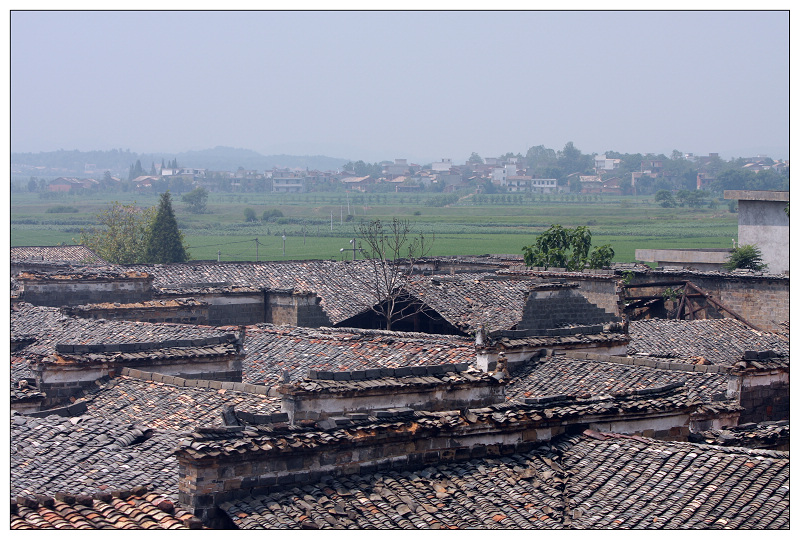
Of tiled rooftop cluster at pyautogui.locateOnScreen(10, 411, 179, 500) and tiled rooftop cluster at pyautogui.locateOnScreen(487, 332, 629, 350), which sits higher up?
tiled rooftop cluster at pyautogui.locateOnScreen(487, 332, 629, 350)

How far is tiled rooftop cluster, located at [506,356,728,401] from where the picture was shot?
14758 mm

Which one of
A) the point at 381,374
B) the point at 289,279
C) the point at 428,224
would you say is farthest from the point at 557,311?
the point at 428,224

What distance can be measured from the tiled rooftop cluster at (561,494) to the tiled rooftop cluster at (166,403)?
2.86 meters

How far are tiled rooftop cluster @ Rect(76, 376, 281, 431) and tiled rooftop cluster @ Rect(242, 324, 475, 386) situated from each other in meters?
1.87

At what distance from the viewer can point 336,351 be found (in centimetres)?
1764

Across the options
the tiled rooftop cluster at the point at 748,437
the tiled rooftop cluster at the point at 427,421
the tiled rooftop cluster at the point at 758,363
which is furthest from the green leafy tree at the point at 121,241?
the tiled rooftop cluster at the point at 427,421

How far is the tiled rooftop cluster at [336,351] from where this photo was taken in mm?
A: 16453

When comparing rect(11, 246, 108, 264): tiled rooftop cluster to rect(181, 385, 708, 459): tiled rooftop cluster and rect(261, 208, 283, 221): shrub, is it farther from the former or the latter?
rect(261, 208, 283, 221): shrub

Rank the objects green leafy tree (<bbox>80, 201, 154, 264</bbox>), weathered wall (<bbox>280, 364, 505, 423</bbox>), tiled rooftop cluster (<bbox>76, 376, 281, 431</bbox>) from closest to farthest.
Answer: weathered wall (<bbox>280, 364, 505, 423</bbox>)
tiled rooftop cluster (<bbox>76, 376, 281, 431</bbox>)
green leafy tree (<bbox>80, 201, 154, 264</bbox>)

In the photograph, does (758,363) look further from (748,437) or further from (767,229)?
(767,229)

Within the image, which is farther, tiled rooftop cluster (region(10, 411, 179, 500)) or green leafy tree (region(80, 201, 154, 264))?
green leafy tree (region(80, 201, 154, 264))

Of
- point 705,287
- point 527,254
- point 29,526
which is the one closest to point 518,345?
point 29,526

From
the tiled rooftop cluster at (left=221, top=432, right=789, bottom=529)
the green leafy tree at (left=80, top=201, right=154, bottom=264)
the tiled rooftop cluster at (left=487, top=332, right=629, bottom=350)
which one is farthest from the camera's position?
the green leafy tree at (left=80, top=201, right=154, bottom=264)

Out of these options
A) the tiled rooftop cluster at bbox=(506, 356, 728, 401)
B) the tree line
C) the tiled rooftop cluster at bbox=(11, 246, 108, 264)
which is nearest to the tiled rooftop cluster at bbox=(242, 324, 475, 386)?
the tiled rooftop cluster at bbox=(506, 356, 728, 401)
